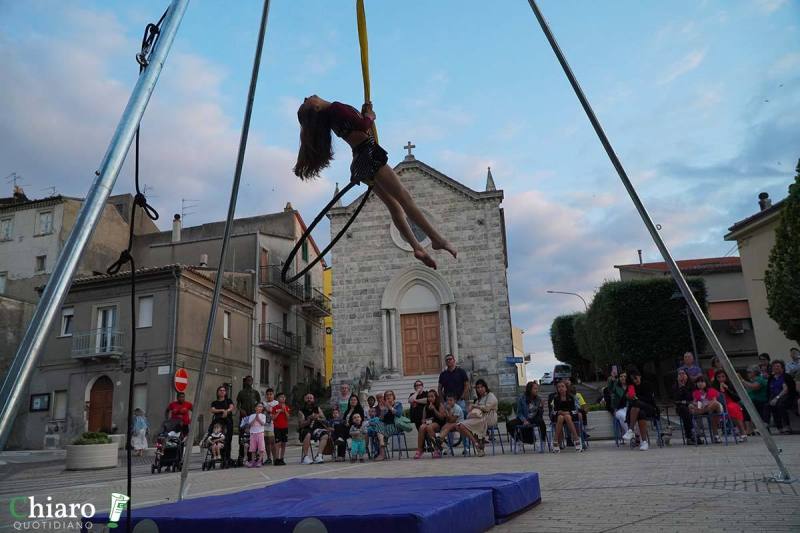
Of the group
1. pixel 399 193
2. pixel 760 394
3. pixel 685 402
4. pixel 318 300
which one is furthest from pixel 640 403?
pixel 318 300

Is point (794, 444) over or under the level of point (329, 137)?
under

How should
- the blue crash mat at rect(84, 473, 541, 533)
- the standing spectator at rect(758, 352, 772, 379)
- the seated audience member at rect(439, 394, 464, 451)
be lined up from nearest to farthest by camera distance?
1. the blue crash mat at rect(84, 473, 541, 533)
2. the seated audience member at rect(439, 394, 464, 451)
3. the standing spectator at rect(758, 352, 772, 379)

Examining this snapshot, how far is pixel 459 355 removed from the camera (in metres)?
23.5

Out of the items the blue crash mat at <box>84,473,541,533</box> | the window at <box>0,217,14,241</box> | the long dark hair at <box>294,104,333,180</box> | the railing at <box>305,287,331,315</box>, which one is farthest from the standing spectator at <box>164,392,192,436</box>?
the window at <box>0,217,14,241</box>

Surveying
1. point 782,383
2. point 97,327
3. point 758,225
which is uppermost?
point 758,225

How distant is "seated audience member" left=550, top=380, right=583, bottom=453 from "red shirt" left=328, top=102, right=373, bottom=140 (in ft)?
23.2

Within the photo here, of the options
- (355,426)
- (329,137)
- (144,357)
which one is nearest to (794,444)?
(355,426)

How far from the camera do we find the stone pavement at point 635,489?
3412 millimetres

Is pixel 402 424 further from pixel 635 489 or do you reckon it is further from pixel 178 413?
pixel 635 489

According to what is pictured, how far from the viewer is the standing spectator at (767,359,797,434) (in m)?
10.3

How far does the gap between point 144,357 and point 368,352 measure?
27.9 feet

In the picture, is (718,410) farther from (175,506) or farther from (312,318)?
(312,318)

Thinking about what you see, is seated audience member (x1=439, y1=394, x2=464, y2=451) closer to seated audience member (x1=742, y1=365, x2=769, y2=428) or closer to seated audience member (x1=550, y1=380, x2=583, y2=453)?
seated audience member (x1=550, y1=380, x2=583, y2=453)

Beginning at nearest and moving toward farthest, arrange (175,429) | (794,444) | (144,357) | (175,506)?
(175,506) → (794,444) → (175,429) → (144,357)
